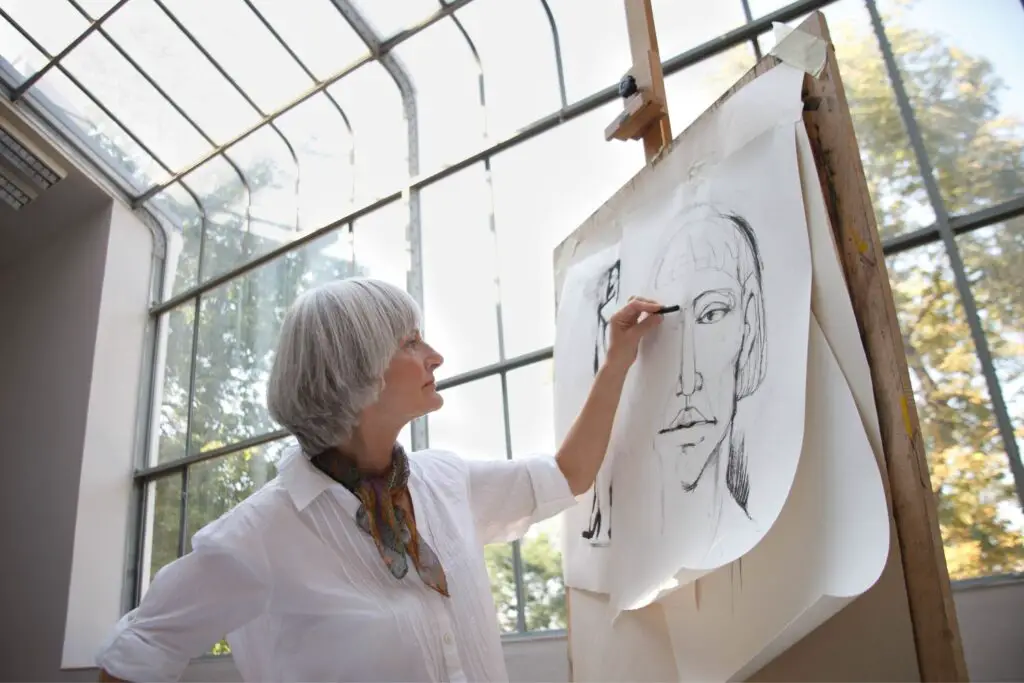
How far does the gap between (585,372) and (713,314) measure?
305mm

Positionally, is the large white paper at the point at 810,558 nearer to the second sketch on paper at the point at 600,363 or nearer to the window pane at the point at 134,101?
the second sketch on paper at the point at 600,363

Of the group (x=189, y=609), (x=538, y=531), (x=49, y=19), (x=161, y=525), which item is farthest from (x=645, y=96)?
(x=49, y=19)

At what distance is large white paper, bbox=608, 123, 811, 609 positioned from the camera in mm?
848

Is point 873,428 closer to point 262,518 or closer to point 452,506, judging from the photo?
point 452,506

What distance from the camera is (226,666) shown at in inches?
115

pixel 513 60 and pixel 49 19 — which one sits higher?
pixel 49 19

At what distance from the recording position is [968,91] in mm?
1604

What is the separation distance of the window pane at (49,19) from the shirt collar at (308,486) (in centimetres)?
363

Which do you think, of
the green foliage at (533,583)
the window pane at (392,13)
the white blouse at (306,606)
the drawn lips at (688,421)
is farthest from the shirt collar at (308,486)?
the window pane at (392,13)

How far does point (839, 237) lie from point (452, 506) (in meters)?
0.69

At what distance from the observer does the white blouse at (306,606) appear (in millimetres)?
941

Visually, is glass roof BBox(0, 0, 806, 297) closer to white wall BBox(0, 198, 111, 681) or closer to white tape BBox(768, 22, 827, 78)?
white wall BBox(0, 198, 111, 681)

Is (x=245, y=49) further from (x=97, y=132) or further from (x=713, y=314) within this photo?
(x=713, y=314)

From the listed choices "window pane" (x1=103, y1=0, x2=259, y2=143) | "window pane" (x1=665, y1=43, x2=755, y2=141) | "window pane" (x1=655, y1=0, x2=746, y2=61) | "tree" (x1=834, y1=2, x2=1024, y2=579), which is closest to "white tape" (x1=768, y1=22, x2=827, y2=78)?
"tree" (x1=834, y1=2, x2=1024, y2=579)
